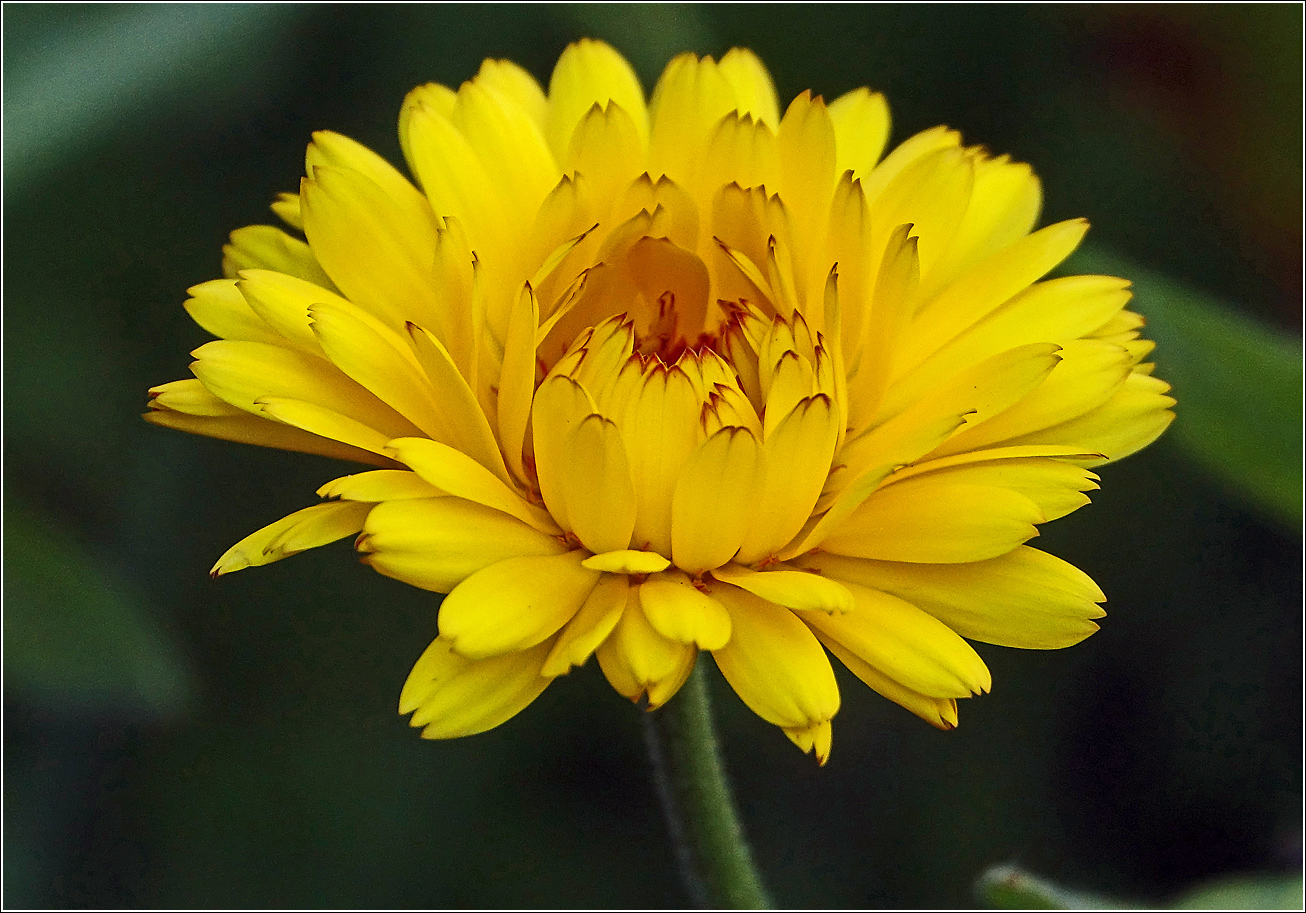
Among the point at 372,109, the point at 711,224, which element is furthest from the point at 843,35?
the point at 711,224

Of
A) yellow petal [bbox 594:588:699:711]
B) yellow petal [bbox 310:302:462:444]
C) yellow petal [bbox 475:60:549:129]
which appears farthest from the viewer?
yellow petal [bbox 475:60:549:129]

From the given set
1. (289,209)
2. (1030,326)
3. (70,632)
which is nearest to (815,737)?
(1030,326)

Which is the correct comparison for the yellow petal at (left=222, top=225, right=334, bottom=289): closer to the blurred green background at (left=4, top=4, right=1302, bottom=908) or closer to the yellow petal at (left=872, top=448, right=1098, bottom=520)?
the yellow petal at (left=872, top=448, right=1098, bottom=520)

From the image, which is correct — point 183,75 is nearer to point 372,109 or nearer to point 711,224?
point 372,109

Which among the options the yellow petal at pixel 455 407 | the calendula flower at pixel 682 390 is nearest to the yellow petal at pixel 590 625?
the calendula flower at pixel 682 390

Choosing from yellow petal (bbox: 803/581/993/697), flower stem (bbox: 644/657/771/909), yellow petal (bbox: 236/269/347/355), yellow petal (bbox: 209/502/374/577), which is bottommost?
flower stem (bbox: 644/657/771/909)

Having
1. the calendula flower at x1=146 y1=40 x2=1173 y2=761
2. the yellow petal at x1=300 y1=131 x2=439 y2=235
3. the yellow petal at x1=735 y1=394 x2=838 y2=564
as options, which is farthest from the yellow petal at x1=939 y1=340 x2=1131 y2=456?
the yellow petal at x1=300 y1=131 x2=439 y2=235
